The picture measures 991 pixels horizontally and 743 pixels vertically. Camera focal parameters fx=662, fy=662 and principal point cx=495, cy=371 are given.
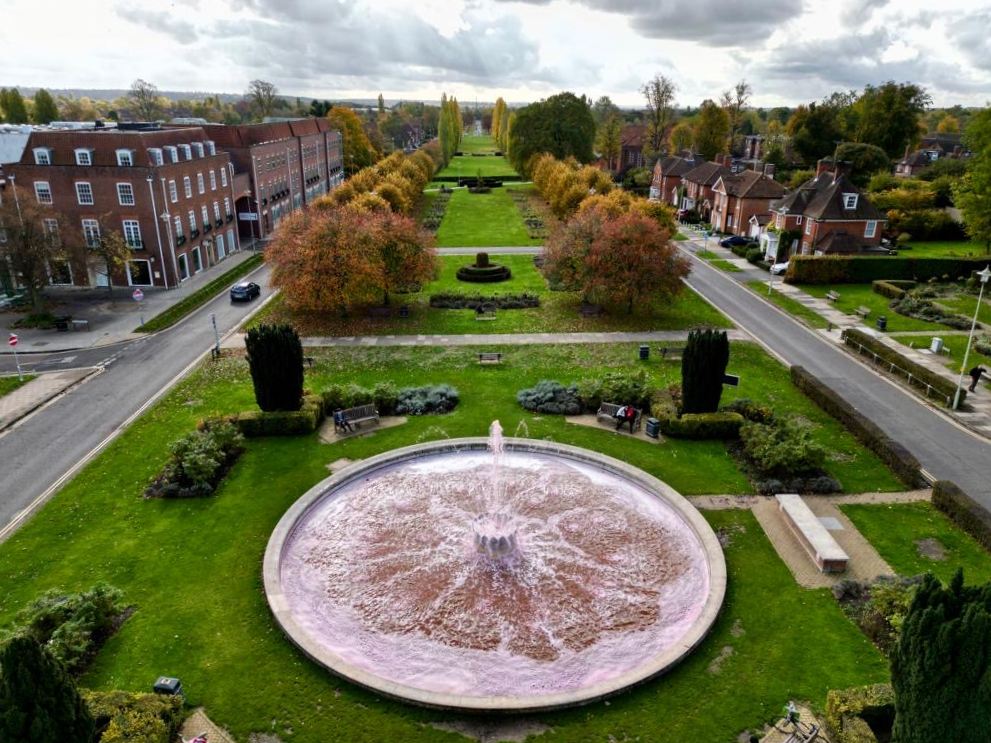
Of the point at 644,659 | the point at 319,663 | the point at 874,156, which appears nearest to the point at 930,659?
the point at 644,659

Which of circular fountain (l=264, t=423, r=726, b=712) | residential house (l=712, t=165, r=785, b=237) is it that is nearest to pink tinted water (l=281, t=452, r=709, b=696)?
circular fountain (l=264, t=423, r=726, b=712)

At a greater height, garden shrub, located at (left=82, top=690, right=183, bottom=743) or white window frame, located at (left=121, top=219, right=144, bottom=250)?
white window frame, located at (left=121, top=219, right=144, bottom=250)

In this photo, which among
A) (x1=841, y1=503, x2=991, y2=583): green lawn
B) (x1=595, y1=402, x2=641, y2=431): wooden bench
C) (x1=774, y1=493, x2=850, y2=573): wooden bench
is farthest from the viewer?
(x1=595, y1=402, x2=641, y2=431): wooden bench

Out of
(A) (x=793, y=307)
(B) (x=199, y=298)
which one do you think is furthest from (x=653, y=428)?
(B) (x=199, y=298)

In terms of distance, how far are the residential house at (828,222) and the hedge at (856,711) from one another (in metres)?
51.7

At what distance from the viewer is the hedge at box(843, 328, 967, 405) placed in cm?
3171

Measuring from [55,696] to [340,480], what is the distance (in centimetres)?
1253

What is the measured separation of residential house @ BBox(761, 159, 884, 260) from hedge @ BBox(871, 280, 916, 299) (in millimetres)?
6930

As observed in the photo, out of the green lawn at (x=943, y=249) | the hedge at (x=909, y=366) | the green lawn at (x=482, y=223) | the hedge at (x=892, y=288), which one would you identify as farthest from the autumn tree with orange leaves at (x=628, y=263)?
the green lawn at (x=943, y=249)

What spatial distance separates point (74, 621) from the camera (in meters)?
16.2

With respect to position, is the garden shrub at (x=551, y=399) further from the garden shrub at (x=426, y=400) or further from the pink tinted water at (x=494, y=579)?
the pink tinted water at (x=494, y=579)

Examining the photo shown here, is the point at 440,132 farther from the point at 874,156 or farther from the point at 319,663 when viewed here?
the point at 319,663

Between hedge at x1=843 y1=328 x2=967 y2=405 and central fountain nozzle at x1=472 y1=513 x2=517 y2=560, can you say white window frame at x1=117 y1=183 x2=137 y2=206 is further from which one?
hedge at x1=843 y1=328 x2=967 y2=405

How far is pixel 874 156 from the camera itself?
90125 millimetres
